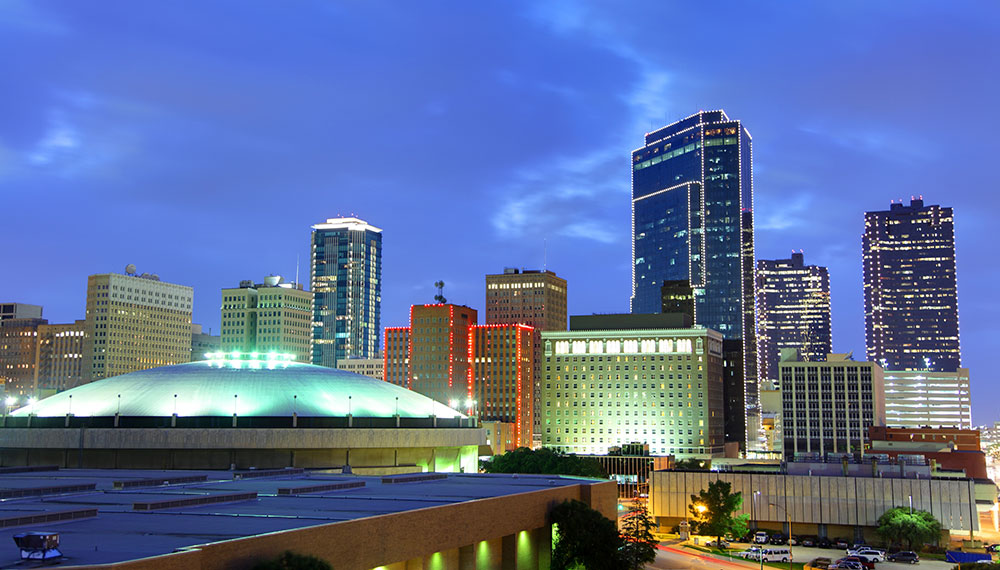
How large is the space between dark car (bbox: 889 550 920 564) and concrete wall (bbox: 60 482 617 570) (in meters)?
46.1

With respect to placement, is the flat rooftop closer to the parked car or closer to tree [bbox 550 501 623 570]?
tree [bbox 550 501 623 570]

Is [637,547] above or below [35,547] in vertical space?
below

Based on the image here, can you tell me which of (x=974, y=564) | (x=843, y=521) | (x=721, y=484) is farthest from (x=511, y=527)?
(x=843, y=521)

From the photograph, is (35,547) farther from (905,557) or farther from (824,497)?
(824,497)

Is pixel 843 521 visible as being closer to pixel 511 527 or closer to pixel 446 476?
pixel 446 476

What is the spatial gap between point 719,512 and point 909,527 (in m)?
20.9

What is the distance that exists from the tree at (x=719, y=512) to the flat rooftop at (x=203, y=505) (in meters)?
39.5

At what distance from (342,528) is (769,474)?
90.4 m

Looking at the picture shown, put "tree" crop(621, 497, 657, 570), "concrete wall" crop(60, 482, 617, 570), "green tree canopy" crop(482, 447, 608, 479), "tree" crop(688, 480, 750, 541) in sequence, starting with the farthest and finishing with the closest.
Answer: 1. "green tree canopy" crop(482, 447, 608, 479)
2. "tree" crop(688, 480, 750, 541)
3. "tree" crop(621, 497, 657, 570)
4. "concrete wall" crop(60, 482, 617, 570)

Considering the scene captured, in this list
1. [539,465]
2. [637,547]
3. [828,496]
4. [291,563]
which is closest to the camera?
[291,563]

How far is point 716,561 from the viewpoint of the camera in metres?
98.1

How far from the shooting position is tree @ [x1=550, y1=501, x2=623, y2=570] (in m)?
64.8

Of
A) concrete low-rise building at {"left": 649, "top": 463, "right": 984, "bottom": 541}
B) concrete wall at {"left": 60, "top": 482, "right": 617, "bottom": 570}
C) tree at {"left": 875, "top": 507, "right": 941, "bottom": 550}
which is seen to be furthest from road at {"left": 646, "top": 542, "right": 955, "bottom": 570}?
concrete wall at {"left": 60, "top": 482, "right": 617, "bottom": 570}

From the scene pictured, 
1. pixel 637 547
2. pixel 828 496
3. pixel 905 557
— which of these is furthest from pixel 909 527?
pixel 637 547
